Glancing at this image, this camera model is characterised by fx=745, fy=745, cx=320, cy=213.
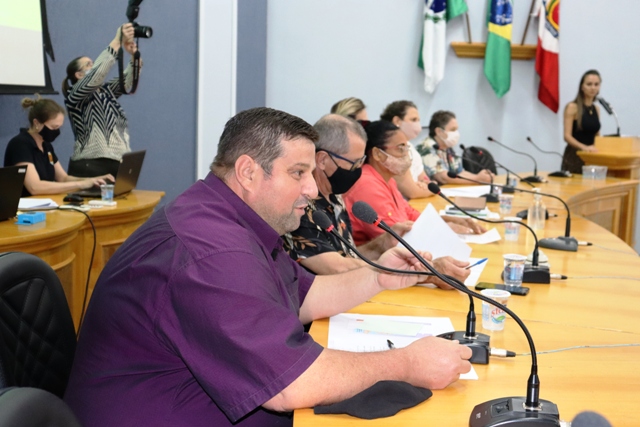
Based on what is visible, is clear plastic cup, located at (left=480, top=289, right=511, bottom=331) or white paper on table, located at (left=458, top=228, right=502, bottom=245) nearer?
clear plastic cup, located at (left=480, top=289, right=511, bottom=331)

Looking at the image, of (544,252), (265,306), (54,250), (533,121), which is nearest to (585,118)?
(533,121)

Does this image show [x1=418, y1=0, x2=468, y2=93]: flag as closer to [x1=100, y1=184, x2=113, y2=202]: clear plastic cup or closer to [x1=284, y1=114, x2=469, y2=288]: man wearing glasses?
[x1=100, y1=184, x2=113, y2=202]: clear plastic cup

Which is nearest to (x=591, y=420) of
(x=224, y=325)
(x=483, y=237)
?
(x=224, y=325)

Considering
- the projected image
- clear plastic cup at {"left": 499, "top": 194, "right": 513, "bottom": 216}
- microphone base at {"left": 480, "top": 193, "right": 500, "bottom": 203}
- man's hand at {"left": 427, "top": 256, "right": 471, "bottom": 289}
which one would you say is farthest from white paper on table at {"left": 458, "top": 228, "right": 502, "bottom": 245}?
the projected image

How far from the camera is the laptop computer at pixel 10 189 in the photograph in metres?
2.78

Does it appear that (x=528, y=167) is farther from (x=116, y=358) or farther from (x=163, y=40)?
(x=116, y=358)

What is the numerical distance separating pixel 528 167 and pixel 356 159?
520cm

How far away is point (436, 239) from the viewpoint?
255 cm

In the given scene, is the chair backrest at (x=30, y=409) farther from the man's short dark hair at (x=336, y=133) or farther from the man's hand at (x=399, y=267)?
the man's short dark hair at (x=336, y=133)

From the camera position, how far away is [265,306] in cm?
125

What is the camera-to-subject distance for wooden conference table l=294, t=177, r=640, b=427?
1.33m

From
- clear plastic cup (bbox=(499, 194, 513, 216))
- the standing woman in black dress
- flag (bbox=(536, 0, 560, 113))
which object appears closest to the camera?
clear plastic cup (bbox=(499, 194, 513, 216))

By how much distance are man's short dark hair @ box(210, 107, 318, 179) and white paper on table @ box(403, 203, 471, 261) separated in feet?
3.47

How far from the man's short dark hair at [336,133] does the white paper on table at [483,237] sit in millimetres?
749
